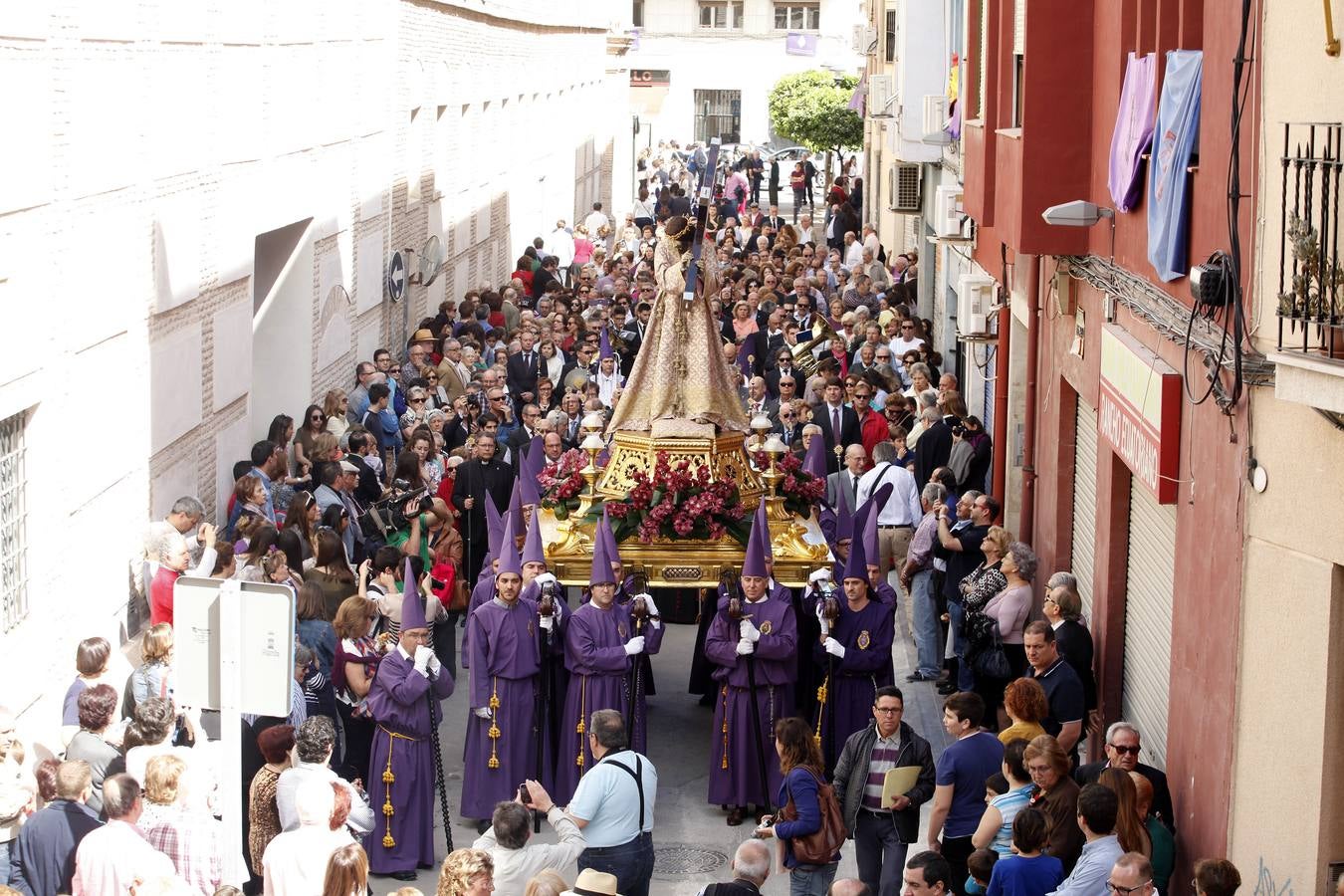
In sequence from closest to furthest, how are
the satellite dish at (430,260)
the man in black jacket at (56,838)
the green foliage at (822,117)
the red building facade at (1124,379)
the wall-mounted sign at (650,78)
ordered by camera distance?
the man in black jacket at (56,838), the red building facade at (1124,379), the satellite dish at (430,260), the green foliage at (822,117), the wall-mounted sign at (650,78)

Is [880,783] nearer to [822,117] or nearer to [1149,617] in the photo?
[1149,617]

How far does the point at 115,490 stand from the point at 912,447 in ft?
23.5

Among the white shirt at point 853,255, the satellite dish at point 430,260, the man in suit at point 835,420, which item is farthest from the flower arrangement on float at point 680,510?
the white shirt at point 853,255

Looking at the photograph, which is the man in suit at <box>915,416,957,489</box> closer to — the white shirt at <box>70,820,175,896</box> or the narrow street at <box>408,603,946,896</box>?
the narrow street at <box>408,603,946,896</box>

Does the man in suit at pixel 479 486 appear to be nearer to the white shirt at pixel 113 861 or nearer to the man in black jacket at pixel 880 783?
the man in black jacket at pixel 880 783

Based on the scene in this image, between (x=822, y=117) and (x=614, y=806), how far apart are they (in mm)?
45853

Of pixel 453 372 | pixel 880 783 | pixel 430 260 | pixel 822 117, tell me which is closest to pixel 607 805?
pixel 880 783

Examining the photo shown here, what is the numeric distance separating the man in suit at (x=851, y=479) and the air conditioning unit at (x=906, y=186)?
1371 cm

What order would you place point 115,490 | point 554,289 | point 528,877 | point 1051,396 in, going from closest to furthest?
point 528,877 < point 115,490 < point 1051,396 < point 554,289

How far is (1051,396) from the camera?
14.9 m

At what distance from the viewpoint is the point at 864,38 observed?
40219 mm

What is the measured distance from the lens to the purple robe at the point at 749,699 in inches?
470

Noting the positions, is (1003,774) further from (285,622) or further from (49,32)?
(49,32)

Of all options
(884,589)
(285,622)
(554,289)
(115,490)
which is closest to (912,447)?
(884,589)
